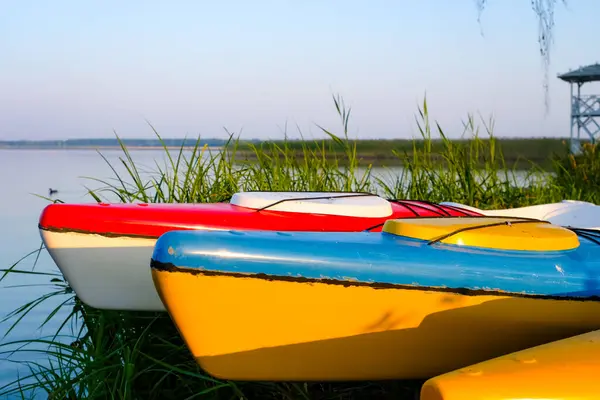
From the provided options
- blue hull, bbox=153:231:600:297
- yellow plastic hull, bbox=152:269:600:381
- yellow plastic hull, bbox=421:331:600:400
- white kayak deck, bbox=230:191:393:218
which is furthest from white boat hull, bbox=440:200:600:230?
yellow plastic hull, bbox=421:331:600:400

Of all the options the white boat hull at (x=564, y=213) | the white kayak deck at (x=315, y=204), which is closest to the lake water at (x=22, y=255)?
the white kayak deck at (x=315, y=204)

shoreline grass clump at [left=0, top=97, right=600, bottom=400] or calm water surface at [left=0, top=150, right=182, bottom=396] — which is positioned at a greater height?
shoreline grass clump at [left=0, top=97, right=600, bottom=400]

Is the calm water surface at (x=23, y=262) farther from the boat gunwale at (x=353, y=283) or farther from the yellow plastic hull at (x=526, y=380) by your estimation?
the yellow plastic hull at (x=526, y=380)

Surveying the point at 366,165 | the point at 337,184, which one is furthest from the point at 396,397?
the point at 366,165

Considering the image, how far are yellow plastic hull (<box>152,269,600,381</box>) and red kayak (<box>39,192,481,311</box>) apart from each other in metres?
0.94

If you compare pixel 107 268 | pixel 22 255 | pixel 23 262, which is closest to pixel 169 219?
pixel 107 268

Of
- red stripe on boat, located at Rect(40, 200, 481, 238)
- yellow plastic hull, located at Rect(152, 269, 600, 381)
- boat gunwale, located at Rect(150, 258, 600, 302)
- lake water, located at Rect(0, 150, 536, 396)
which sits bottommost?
lake water, located at Rect(0, 150, 536, 396)

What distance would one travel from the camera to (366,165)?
5.96 m

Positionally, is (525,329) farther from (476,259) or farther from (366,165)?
(366,165)

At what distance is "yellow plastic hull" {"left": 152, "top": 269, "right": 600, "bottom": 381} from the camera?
2561 mm

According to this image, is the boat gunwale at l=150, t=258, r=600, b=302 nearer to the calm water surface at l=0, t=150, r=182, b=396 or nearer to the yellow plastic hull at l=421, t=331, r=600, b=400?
the yellow plastic hull at l=421, t=331, r=600, b=400

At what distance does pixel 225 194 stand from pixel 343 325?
2.57m

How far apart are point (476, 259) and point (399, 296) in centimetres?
35

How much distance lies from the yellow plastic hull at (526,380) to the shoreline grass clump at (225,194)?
1338mm
